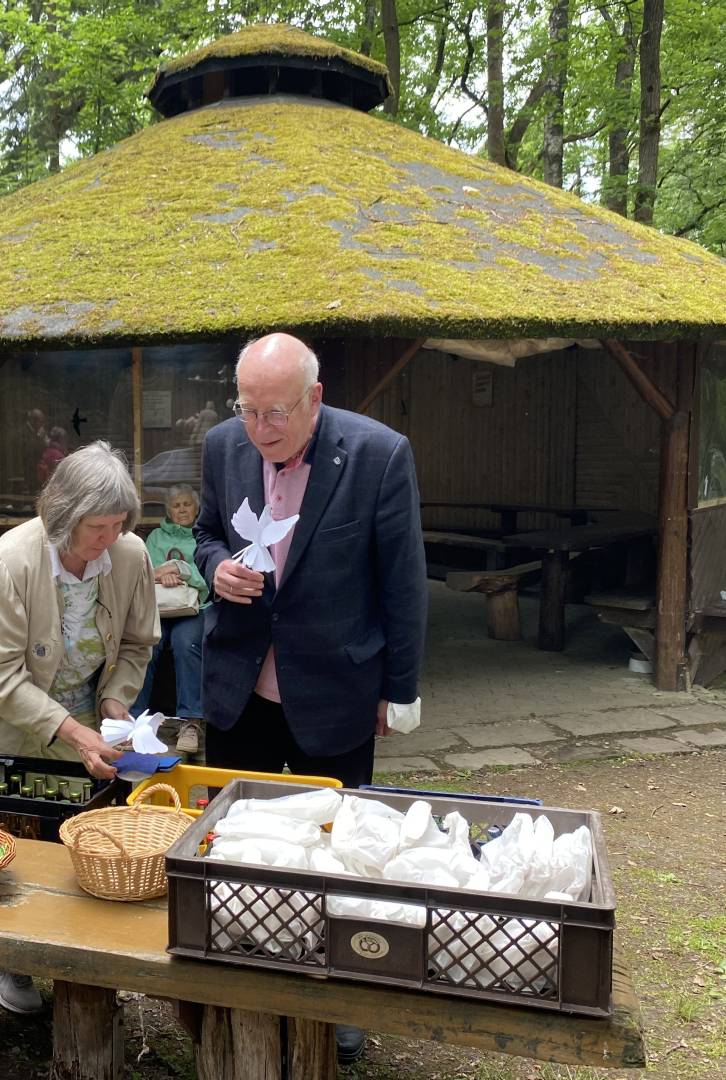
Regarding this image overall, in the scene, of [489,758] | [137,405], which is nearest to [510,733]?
[489,758]

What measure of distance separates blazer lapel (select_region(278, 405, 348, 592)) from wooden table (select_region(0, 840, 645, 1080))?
96 cm

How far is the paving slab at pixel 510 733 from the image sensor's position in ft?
19.3

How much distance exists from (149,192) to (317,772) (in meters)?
6.11

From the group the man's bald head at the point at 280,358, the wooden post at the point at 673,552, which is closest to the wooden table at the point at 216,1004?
the man's bald head at the point at 280,358

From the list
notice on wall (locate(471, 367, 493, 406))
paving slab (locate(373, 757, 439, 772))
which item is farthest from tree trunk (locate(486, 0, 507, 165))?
paving slab (locate(373, 757, 439, 772))

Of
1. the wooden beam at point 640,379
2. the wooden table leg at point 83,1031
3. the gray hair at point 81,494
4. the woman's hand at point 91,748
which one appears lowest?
the wooden table leg at point 83,1031

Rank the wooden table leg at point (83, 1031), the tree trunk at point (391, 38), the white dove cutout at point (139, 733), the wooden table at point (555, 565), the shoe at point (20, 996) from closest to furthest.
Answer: the wooden table leg at point (83, 1031) → the white dove cutout at point (139, 733) → the shoe at point (20, 996) → the wooden table at point (555, 565) → the tree trunk at point (391, 38)

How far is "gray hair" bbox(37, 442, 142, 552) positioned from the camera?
8.31ft

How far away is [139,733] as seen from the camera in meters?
2.38

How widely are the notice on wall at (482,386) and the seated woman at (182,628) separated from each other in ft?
19.8

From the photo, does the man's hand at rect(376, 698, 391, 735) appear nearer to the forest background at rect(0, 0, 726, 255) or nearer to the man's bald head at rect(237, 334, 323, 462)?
the man's bald head at rect(237, 334, 323, 462)

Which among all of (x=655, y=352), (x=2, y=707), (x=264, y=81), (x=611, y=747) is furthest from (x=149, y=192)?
(x=2, y=707)

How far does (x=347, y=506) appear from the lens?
265cm

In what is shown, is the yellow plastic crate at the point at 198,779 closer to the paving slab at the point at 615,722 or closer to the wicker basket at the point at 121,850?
the wicker basket at the point at 121,850
